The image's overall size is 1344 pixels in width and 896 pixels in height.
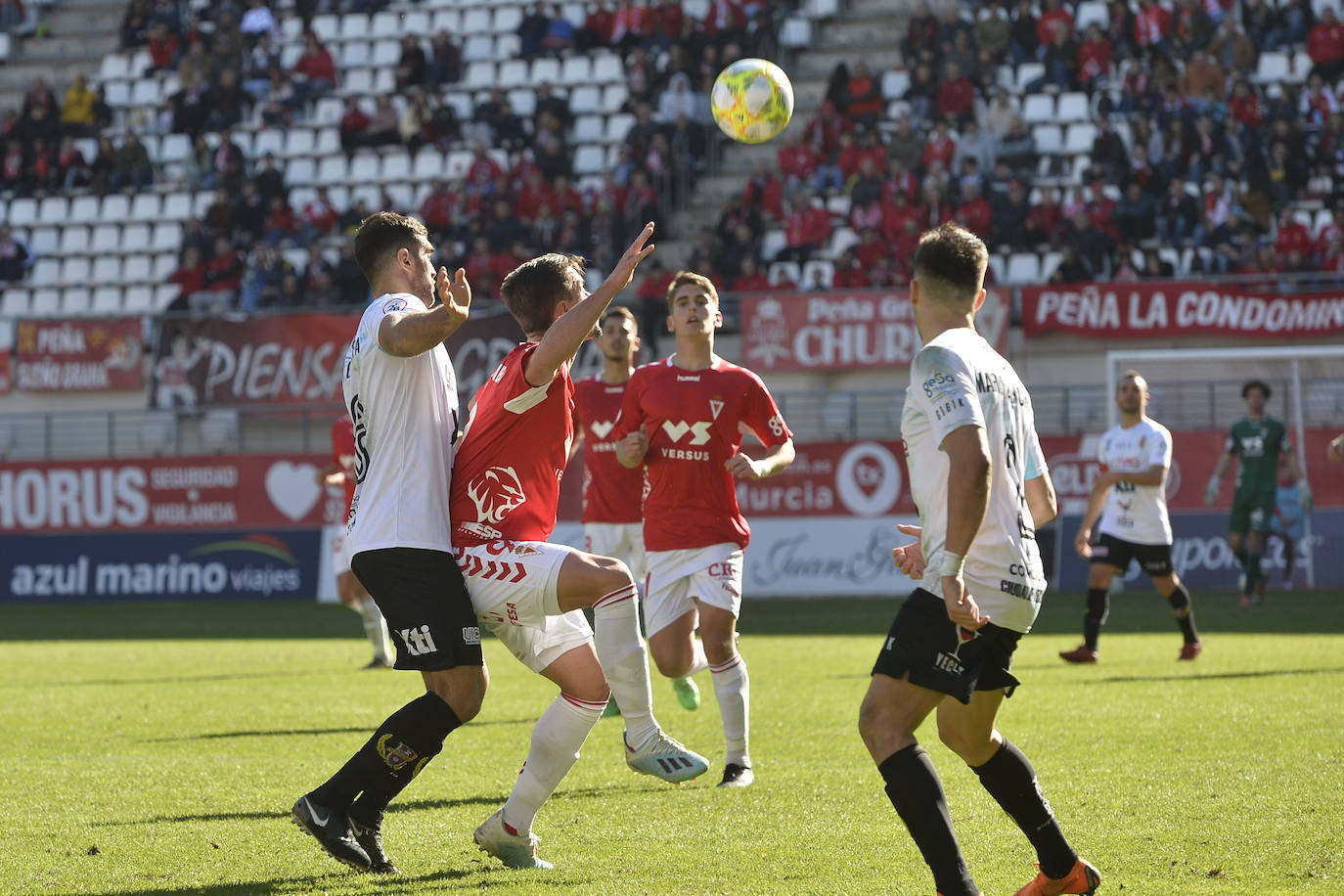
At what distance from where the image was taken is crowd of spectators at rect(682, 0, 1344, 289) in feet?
74.6

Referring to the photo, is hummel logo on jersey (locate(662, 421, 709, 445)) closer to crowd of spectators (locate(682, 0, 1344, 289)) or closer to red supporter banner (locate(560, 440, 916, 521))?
red supporter banner (locate(560, 440, 916, 521))

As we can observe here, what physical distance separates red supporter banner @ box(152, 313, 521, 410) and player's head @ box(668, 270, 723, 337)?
14.9m

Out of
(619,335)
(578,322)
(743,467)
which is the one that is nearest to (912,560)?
(578,322)

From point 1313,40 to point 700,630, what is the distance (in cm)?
2050

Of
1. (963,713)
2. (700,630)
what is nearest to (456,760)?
(700,630)

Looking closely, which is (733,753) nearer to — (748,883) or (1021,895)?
(748,883)

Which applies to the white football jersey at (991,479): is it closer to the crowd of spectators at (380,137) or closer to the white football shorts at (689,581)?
the white football shorts at (689,581)

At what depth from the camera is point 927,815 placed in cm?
489

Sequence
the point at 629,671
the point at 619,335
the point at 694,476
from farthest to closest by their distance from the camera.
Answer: the point at 619,335, the point at 694,476, the point at 629,671

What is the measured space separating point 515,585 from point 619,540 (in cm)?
515

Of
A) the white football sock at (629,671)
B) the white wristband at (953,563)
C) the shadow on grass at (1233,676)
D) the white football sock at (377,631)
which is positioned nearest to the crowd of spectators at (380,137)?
the white football sock at (377,631)

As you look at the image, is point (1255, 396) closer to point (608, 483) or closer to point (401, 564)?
point (608, 483)

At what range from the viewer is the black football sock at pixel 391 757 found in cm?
566

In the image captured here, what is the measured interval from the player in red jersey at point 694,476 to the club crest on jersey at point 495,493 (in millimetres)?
2308
